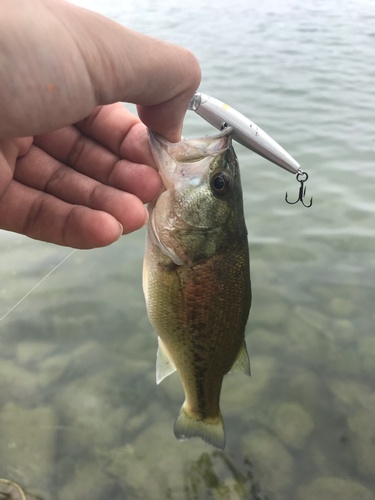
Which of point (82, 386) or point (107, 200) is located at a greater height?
point (107, 200)

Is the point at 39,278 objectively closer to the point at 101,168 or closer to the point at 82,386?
the point at 82,386

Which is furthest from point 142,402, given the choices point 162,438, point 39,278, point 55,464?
point 39,278

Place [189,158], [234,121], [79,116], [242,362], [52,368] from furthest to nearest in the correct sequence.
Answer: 1. [52,368]
2. [242,362]
3. [234,121]
4. [189,158]
5. [79,116]

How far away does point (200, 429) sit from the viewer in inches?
80.8

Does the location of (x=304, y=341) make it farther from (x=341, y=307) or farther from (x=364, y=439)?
(x=364, y=439)

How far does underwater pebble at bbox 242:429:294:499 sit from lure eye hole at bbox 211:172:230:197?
1590 millimetres

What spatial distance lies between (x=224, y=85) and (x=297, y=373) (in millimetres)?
5718

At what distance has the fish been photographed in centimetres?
167

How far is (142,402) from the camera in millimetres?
2646

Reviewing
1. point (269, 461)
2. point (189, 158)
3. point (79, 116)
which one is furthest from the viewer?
point (269, 461)

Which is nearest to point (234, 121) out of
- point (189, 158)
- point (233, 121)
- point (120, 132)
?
point (233, 121)

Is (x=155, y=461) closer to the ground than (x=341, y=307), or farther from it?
closer to the ground

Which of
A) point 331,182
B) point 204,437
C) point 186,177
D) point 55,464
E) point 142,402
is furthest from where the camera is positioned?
point 331,182

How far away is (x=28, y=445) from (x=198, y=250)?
1648mm
